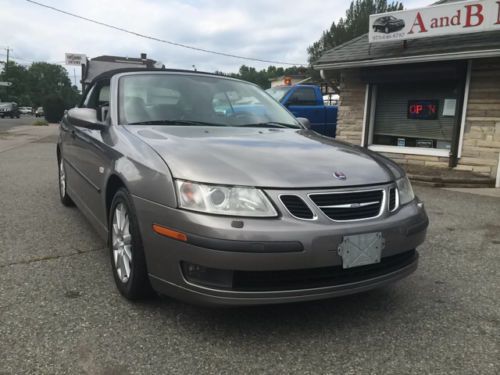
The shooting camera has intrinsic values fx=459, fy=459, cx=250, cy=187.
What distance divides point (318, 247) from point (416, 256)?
92 centimetres

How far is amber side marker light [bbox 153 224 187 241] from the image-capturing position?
2.32 metres

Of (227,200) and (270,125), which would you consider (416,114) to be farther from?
(227,200)

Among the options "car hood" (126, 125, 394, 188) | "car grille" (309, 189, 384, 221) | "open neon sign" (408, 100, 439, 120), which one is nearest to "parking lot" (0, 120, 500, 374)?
"car grille" (309, 189, 384, 221)

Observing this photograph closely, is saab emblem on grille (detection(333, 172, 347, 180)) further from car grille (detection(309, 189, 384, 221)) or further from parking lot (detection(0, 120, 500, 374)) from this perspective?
parking lot (detection(0, 120, 500, 374))

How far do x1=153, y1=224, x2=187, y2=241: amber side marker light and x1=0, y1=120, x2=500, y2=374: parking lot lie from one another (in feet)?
1.86

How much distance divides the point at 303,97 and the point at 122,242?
381 inches

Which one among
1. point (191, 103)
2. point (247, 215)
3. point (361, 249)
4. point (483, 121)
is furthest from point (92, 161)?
point (483, 121)

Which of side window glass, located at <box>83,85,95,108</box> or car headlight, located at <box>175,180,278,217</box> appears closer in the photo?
car headlight, located at <box>175,180,278,217</box>

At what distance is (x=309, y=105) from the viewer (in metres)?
12.0

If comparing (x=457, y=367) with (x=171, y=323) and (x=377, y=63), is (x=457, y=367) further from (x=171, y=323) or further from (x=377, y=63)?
(x=377, y=63)

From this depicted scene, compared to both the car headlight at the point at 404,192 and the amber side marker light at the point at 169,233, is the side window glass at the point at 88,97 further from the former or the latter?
the car headlight at the point at 404,192

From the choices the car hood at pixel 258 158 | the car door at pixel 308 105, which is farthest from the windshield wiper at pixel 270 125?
the car door at pixel 308 105

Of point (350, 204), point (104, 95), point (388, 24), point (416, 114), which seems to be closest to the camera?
point (350, 204)

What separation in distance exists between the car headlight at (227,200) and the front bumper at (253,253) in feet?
0.15
